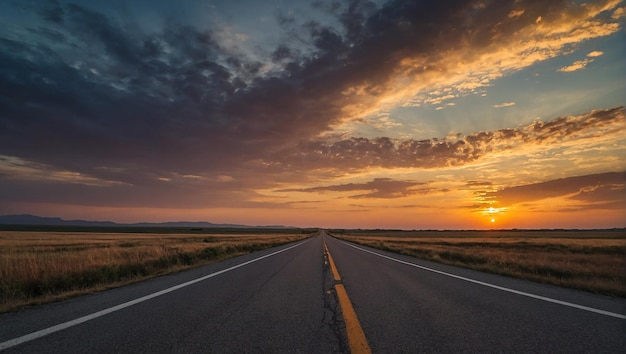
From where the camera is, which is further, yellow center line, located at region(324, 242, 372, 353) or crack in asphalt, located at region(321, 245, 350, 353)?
crack in asphalt, located at region(321, 245, 350, 353)

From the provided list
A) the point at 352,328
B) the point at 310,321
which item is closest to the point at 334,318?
the point at 310,321

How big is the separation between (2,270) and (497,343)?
11.2 metres

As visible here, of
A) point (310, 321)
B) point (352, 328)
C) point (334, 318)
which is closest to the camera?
point (352, 328)

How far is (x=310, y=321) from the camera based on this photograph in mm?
5191

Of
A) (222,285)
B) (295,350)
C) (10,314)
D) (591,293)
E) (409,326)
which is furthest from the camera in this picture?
(222,285)

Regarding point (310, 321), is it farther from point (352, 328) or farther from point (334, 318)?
point (352, 328)

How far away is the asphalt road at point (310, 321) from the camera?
3994mm

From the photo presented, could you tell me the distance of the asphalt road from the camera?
157 inches

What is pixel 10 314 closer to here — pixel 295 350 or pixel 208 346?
pixel 208 346

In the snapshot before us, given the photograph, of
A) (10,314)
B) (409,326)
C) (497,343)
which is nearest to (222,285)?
(10,314)

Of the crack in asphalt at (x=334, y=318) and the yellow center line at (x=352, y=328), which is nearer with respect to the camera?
the yellow center line at (x=352, y=328)

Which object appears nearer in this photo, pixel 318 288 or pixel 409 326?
pixel 409 326

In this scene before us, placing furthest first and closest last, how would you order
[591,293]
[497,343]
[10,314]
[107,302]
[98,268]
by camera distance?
1. [98,268]
2. [591,293]
3. [107,302]
4. [10,314]
5. [497,343]

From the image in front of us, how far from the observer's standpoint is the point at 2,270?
869cm
